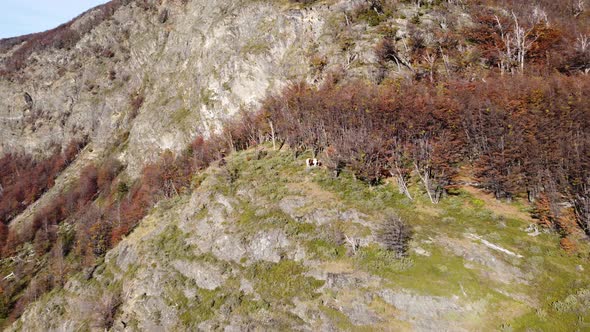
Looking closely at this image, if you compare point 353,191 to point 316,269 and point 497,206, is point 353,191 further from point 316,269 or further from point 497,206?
point 497,206

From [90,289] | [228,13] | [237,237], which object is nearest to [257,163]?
[237,237]

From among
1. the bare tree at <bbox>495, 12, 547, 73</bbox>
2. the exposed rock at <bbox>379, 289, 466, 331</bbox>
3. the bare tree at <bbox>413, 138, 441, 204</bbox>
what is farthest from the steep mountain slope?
the bare tree at <bbox>495, 12, 547, 73</bbox>

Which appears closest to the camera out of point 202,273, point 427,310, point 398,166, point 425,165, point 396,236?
point 427,310

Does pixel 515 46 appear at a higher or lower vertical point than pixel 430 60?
lower

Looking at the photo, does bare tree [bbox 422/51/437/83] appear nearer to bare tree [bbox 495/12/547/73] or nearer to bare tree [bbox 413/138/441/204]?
bare tree [bbox 495/12/547/73]

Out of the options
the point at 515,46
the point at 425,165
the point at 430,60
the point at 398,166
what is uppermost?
the point at 430,60

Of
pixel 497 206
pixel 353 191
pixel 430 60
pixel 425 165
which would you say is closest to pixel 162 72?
pixel 430 60
